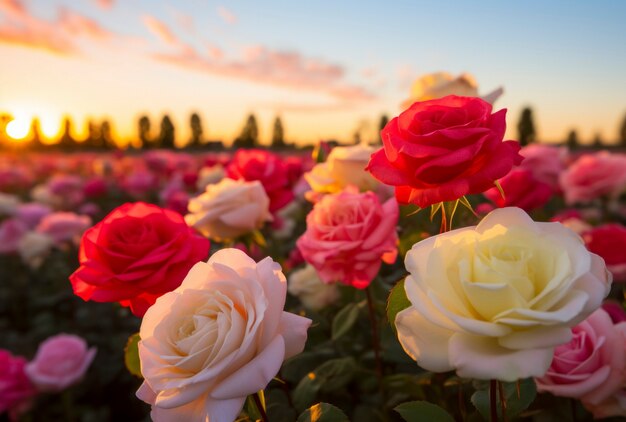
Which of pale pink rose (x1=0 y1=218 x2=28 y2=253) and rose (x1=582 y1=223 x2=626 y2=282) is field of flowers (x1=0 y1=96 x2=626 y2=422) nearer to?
rose (x1=582 y1=223 x2=626 y2=282)

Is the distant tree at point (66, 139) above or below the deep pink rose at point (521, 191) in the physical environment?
below

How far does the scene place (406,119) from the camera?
0.72 meters

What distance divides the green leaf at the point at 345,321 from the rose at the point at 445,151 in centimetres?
47

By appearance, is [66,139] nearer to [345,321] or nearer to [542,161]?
[542,161]

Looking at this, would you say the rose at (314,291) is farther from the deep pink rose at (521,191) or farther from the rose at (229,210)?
the deep pink rose at (521,191)

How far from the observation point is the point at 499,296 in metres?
0.52

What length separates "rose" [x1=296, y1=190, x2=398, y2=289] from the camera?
965 millimetres

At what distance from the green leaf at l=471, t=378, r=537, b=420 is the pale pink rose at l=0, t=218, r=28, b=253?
143 inches

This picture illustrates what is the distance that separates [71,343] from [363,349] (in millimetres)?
1331

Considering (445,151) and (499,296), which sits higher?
(445,151)

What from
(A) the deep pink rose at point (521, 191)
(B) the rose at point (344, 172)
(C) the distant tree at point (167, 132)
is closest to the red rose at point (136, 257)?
(B) the rose at point (344, 172)

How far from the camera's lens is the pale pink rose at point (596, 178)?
2.61m

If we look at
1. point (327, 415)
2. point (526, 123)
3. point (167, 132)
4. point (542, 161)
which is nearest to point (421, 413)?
point (327, 415)

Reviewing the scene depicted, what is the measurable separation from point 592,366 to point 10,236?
147 inches
